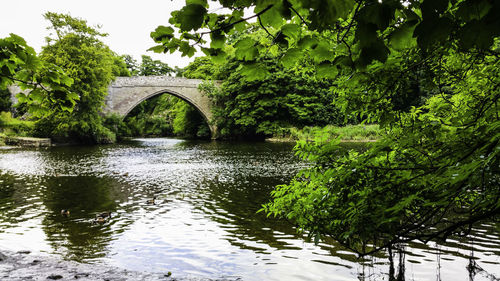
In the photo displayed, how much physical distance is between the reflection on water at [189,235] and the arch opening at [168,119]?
26580 mm

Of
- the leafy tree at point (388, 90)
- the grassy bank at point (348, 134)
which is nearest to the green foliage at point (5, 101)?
the grassy bank at point (348, 134)

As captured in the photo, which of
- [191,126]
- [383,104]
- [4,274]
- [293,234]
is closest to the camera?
[383,104]

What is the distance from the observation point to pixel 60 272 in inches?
161

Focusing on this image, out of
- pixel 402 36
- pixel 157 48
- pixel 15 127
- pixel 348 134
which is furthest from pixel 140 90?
pixel 402 36

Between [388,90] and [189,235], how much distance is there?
451cm

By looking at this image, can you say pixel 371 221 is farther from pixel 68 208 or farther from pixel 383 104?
pixel 68 208

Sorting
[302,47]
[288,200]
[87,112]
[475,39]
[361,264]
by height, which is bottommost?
[361,264]

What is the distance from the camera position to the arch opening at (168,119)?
43306 mm

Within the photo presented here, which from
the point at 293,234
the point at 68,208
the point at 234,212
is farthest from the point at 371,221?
the point at 68,208

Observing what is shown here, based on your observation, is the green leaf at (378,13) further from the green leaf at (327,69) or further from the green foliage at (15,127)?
the green foliage at (15,127)

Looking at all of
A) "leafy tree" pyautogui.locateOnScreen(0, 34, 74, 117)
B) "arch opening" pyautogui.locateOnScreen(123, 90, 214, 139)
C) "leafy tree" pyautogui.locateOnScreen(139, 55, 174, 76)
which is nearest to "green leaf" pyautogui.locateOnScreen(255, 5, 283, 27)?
"leafy tree" pyautogui.locateOnScreen(0, 34, 74, 117)

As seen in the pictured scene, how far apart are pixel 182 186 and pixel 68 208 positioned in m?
3.49

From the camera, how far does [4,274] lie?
3.97 meters

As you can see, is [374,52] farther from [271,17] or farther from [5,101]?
[5,101]
